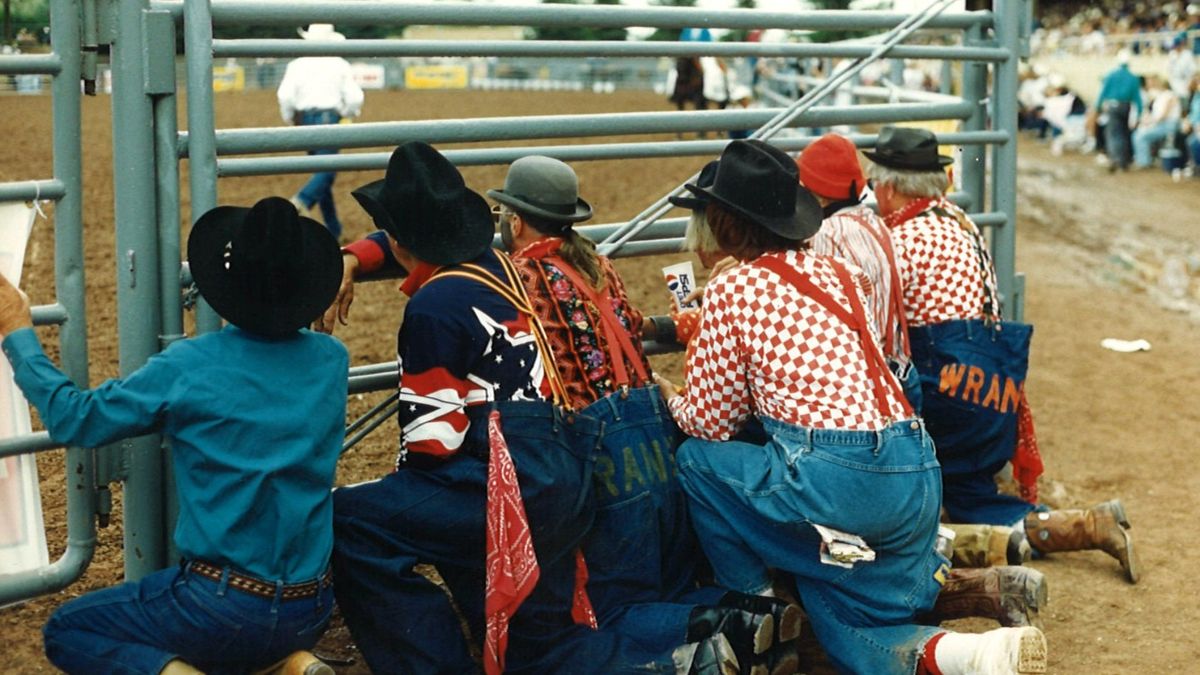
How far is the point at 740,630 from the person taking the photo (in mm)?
3781

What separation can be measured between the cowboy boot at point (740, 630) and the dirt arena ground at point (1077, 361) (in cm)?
101

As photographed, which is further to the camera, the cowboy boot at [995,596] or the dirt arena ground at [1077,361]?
the dirt arena ground at [1077,361]

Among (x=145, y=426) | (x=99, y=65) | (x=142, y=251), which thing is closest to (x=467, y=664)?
(x=145, y=426)

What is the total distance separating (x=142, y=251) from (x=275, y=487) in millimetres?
871

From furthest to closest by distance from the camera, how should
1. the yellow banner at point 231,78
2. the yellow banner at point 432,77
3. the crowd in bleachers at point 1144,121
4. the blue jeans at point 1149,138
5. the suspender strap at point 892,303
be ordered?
the yellow banner at point 432,77, the yellow banner at point 231,78, the blue jeans at point 1149,138, the crowd in bleachers at point 1144,121, the suspender strap at point 892,303

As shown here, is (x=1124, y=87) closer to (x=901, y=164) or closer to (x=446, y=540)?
(x=901, y=164)

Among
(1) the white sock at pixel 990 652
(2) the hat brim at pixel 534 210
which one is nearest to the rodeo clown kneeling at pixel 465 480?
(2) the hat brim at pixel 534 210

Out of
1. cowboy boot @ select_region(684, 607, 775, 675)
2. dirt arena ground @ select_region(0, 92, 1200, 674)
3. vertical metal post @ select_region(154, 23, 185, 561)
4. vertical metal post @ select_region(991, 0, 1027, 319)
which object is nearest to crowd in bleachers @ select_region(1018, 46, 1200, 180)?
dirt arena ground @ select_region(0, 92, 1200, 674)

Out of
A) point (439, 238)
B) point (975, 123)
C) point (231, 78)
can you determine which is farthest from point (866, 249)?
point (231, 78)

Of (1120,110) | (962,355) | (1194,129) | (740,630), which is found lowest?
(740,630)

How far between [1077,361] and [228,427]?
6.42 metres

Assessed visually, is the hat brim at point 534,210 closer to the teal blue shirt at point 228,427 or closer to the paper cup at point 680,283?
the paper cup at point 680,283

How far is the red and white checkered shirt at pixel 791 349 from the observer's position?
12.4 ft

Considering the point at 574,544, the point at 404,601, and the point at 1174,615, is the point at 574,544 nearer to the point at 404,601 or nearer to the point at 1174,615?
the point at 404,601
